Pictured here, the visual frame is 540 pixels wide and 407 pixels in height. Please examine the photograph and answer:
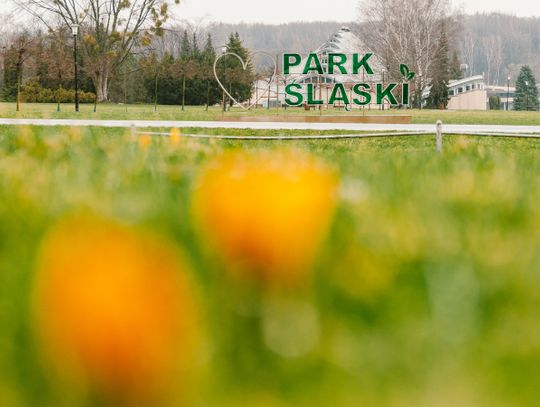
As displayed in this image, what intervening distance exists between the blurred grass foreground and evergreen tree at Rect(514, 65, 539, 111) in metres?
84.9

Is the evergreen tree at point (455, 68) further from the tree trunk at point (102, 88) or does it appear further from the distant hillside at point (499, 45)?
the tree trunk at point (102, 88)

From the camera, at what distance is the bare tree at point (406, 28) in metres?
57.1

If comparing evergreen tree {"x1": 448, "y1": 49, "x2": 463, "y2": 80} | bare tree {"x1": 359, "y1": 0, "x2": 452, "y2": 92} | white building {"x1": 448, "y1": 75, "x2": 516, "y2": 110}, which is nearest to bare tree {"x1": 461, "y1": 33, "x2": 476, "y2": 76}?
evergreen tree {"x1": 448, "y1": 49, "x2": 463, "y2": 80}

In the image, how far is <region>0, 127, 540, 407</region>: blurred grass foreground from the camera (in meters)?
0.33

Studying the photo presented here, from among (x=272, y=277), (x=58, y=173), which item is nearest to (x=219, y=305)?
(x=272, y=277)

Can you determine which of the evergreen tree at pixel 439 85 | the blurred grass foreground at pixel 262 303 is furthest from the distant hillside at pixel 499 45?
the blurred grass foreground at pixel 262 303

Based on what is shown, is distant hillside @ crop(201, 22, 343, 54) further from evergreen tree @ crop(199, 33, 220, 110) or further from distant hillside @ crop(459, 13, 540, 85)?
evergreen tree @ crop(199, 33, 220, 110)

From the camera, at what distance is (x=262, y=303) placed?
0.42 meters

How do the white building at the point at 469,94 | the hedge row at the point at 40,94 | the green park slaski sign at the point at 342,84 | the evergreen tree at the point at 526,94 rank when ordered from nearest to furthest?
the green park slaski sign at the point at 342,84, the hedge row at the point at 40,94, the evergreen tree at the point at 526,94, the white building at the point at 469,94

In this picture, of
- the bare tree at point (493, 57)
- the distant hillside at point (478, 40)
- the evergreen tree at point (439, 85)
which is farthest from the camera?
the distant hillside at point (478, 40)

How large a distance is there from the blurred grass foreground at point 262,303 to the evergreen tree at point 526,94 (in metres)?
84.9

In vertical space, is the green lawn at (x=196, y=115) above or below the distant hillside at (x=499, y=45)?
below

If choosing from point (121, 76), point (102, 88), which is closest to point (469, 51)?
point (121, 76)

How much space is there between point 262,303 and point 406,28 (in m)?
60.7
